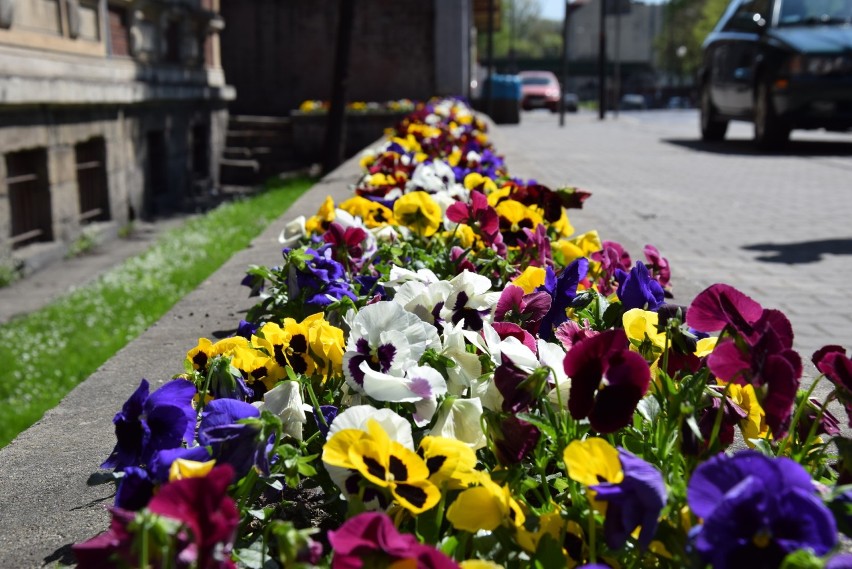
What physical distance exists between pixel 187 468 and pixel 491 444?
1.49 feet

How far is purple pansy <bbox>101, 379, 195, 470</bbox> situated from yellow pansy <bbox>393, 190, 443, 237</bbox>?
71.6 inches

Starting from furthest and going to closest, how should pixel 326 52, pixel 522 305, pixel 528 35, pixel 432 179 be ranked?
pixel 528 35 < pixel 326 52 < pixel 432 179 < pixel 522 305

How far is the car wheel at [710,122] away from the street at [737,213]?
0.35 meters

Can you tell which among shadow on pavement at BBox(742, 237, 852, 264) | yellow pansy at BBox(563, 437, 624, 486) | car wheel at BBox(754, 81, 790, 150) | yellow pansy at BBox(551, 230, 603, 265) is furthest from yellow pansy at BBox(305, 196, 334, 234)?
car wheel at BBox(754, 81, 790, 150)

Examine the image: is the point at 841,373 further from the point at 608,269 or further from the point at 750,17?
the point at 750,17

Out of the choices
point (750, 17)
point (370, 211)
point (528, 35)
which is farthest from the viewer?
point (528, 35)

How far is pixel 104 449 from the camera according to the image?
82.4 inches

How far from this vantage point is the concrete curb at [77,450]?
1684 millimetres

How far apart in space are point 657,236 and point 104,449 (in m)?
6.24

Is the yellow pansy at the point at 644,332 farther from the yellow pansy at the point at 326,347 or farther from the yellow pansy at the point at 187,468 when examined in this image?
the yellow pansy at the point at 187,468

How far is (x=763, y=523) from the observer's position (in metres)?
1.04

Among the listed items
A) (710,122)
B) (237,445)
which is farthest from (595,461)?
(710,122)

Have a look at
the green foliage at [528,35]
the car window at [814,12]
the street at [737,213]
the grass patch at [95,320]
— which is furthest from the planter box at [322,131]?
the green foliage at [528,35]

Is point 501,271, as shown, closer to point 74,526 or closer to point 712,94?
point 74,526
